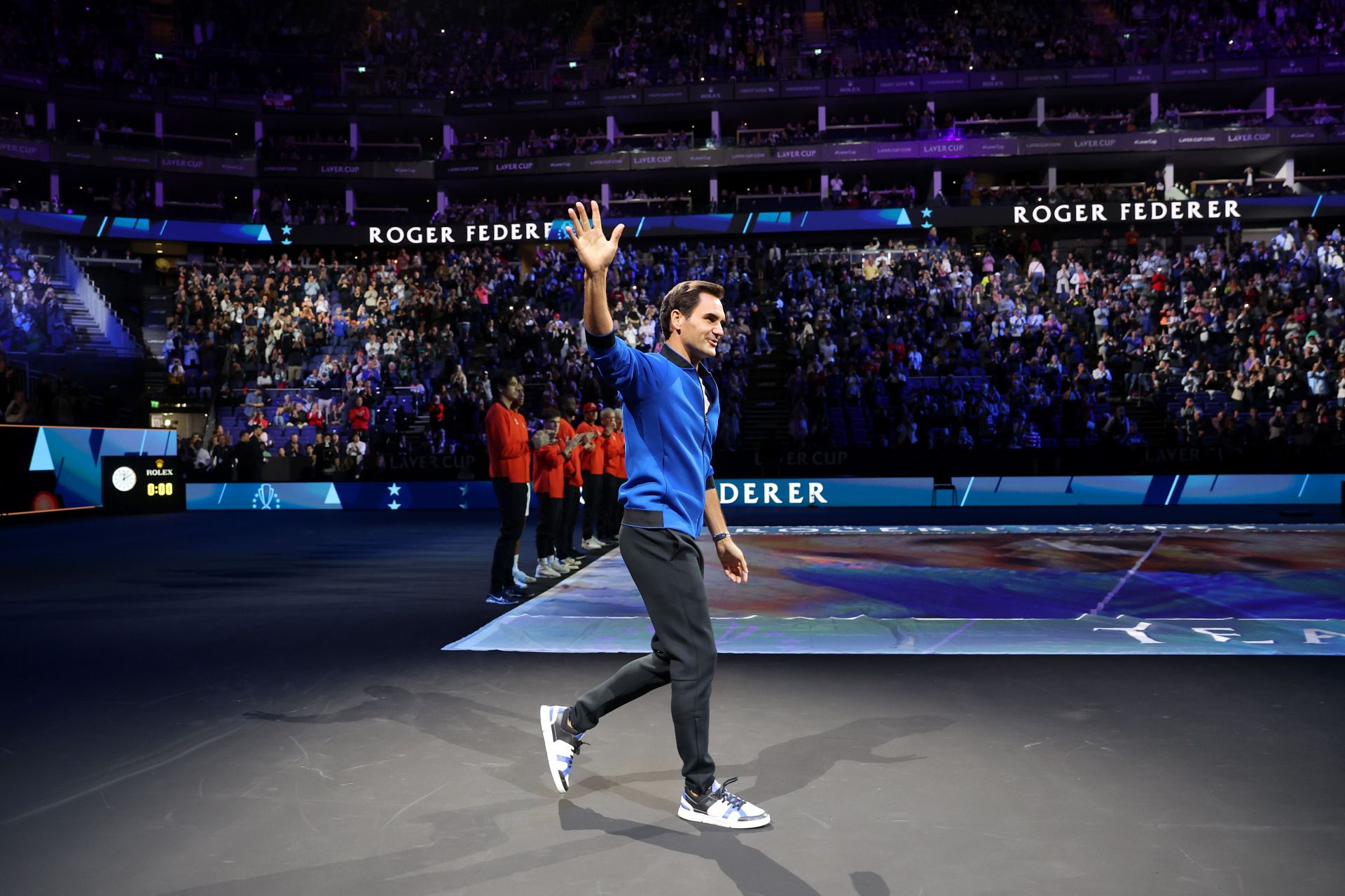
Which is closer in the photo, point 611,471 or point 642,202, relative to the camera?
point 611,471

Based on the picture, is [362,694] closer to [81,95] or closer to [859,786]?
[859,786]

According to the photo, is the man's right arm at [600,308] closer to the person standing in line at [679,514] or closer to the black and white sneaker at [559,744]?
the person standing in line at [679,514]

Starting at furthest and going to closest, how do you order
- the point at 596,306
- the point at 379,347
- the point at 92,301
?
the point at 92,301 < the point at 379,347 < the point at 596,306

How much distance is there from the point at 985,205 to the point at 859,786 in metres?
37.0

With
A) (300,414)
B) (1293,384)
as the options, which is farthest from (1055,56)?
(300,414)

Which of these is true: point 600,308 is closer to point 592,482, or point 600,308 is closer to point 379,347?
point 592,482

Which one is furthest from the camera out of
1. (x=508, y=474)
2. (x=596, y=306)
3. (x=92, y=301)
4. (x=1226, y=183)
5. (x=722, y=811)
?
(x=1226, y=183)

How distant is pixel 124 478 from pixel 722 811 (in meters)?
21.8

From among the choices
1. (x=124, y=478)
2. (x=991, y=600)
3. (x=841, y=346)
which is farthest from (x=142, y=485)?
(x=991, y=600)

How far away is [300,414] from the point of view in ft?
87.2

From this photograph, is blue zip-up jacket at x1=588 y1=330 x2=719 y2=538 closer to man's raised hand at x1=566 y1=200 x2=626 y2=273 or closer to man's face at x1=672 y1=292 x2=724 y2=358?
man's face at x1=672 y1=292 x2=724 y2=358

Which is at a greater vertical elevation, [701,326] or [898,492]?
[701,326]

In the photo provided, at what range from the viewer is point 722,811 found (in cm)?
407

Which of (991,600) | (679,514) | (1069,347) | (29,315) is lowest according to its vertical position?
(991,600)
